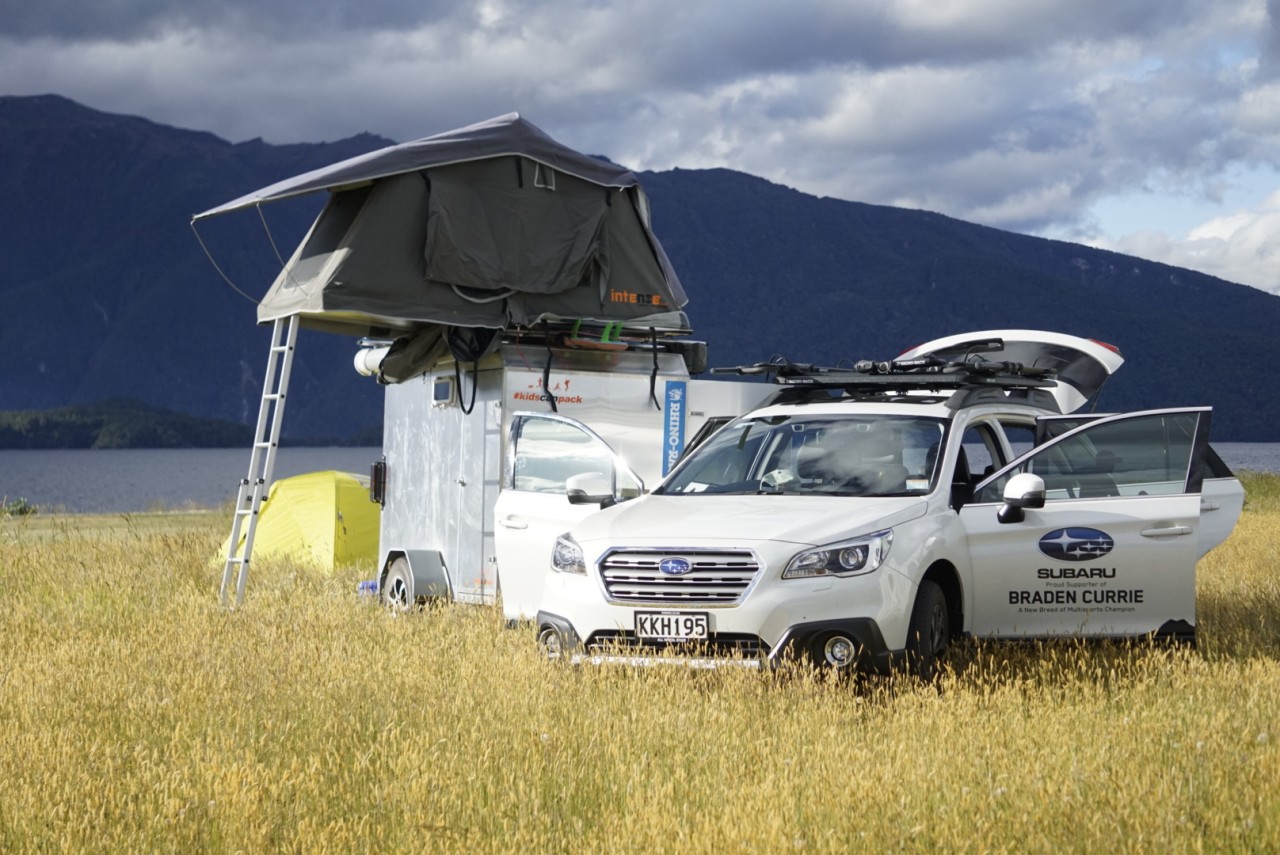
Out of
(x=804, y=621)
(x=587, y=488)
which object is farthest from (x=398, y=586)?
(x=804, y=621)

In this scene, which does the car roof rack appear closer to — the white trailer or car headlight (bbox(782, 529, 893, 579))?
the white trailer

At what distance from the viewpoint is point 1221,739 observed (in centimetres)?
619

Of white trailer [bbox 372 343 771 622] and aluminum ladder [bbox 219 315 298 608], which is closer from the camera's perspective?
white trailer [bbox 372 343 771 622]

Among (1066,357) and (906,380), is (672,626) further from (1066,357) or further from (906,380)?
(1066,357)

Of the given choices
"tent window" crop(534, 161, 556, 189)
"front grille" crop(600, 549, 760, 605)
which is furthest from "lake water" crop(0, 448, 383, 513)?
"front grille" crop(600, 549, 760, 605)

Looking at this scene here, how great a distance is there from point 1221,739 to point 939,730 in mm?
1210

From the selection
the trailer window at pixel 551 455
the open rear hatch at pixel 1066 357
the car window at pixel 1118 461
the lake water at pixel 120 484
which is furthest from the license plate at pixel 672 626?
the lake water at pixel 120 484

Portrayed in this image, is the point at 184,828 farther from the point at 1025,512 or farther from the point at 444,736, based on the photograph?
the point at 1025,512

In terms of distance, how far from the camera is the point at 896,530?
307 inches

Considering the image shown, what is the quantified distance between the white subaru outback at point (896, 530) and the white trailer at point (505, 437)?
1307 mm

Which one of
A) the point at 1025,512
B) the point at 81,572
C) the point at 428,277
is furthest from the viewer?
the point at 81,572

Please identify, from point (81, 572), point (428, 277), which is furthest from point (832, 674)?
point (81, 572)

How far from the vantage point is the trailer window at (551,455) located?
33.6 feet

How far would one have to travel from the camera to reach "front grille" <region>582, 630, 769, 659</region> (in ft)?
24.6
